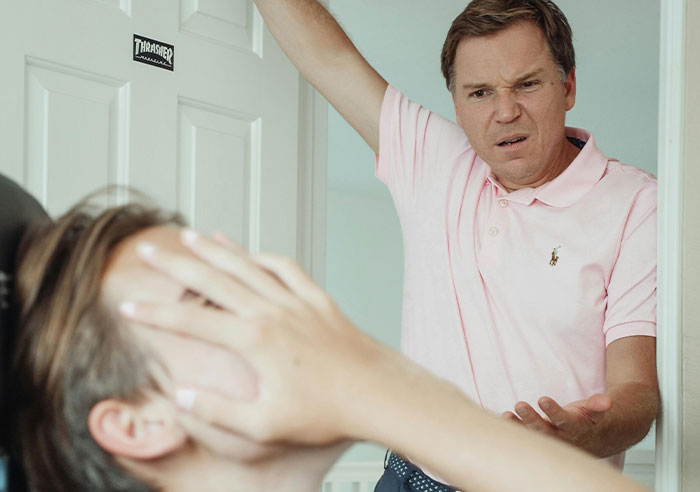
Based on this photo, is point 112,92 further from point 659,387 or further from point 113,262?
point 659,387

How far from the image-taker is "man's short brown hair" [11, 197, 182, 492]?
73cm

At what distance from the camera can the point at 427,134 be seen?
2.09 metres

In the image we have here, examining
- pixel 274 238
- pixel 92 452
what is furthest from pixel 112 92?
pixel 92 452

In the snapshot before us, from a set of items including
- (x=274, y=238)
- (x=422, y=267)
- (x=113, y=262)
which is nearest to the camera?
(x=113, y=262)

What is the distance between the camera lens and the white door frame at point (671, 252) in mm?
1701

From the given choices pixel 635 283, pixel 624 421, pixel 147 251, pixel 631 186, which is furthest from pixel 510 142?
pixel 147 251

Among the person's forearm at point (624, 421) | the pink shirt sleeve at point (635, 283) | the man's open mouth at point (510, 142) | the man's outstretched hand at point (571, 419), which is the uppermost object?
the man's open mouth at point (510, 142)

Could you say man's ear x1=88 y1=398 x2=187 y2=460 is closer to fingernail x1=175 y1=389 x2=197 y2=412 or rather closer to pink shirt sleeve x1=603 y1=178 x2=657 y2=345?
fingernail x1=175 y1=389 x2=197 y2=412

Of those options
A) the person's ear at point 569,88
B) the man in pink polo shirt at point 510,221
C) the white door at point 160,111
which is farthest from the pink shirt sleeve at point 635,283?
the white door at point 160,111

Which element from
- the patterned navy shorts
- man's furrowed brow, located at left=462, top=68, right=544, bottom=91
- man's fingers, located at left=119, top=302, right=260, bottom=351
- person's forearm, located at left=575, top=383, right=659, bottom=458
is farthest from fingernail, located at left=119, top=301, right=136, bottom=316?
man's furrowed brow, located at left=462, top=68, right=544, bottom=91

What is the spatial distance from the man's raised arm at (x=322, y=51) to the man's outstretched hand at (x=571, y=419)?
3.08ft

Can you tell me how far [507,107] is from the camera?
1880 mm

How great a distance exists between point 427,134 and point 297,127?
17.3 inches

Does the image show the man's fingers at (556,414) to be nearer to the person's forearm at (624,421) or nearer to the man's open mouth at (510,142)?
the person's forearm at (624,421)
